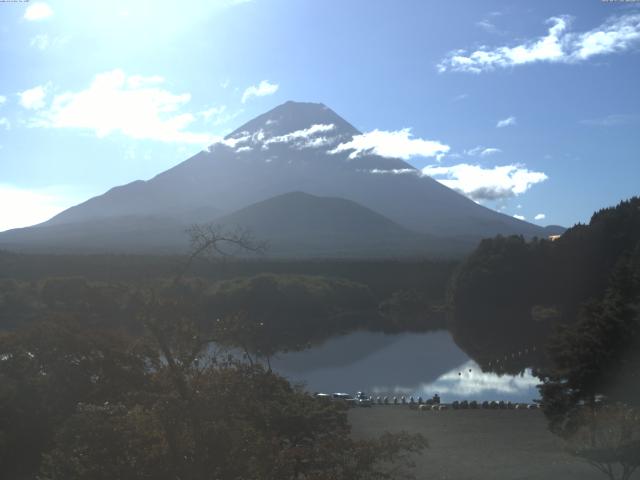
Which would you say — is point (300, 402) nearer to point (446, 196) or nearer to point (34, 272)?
point (34, 272)

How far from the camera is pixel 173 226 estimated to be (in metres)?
110

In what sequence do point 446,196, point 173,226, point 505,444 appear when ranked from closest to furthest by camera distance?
point 505,444
point 173,226
point 446,196

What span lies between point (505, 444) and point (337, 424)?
16.0 feet

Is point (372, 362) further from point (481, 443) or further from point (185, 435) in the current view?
point (185, 435)

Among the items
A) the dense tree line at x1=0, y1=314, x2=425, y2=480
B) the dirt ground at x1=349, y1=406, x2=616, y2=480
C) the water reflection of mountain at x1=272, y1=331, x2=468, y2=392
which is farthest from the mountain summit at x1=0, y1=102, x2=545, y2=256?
the dense tree line at x1=0, y1=314, x2=425, y2=480

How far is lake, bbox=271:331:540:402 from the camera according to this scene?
21.0 meters

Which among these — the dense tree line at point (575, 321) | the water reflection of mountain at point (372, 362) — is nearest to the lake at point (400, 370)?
the water reflection of mountain at point (372, 362)

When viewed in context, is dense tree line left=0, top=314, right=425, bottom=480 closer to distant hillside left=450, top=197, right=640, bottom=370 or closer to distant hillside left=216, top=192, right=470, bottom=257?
distant hillside left=450, top=197, right=640, bottom=370

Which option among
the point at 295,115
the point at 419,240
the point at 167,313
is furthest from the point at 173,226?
the point at 167,313

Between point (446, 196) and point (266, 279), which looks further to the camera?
point (446, 196)

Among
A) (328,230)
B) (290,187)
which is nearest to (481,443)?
(328,230)

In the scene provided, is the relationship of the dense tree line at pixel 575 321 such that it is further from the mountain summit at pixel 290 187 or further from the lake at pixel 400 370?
the mountain summit at pixel 290 187

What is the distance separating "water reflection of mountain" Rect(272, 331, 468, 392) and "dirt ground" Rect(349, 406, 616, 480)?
640 cm

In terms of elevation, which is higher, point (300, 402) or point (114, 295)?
point (114, 295)
